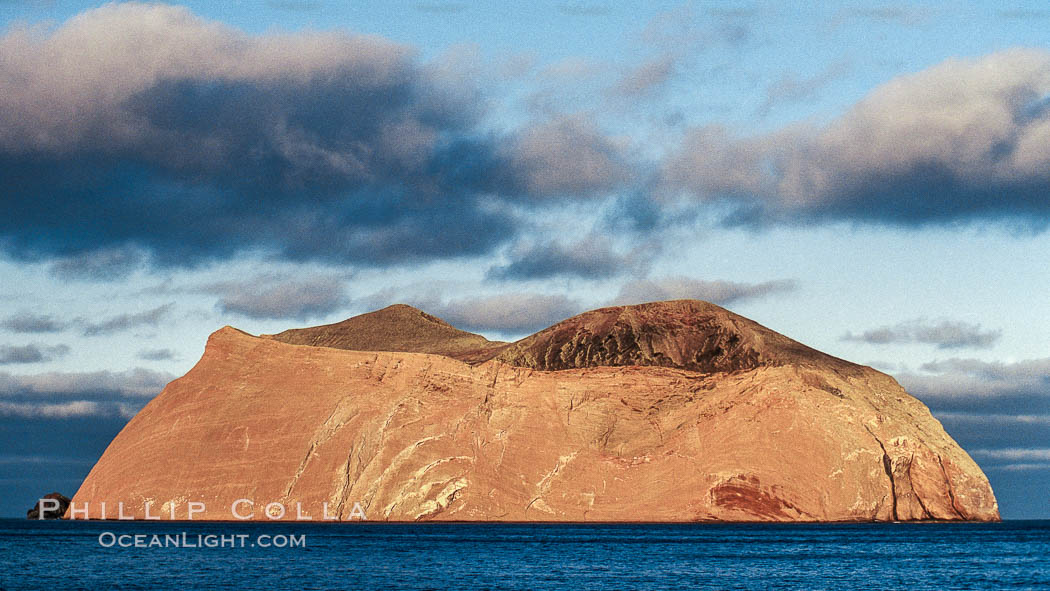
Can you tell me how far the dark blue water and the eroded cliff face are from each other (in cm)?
494

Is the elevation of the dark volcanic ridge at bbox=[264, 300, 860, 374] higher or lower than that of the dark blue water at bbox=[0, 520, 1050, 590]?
higher

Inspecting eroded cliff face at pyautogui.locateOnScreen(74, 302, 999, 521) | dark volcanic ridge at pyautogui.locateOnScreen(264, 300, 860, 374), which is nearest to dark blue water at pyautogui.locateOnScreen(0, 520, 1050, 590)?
eroded cliff face at pyautogui.locateOnScreen(74, 302, 999, 521)

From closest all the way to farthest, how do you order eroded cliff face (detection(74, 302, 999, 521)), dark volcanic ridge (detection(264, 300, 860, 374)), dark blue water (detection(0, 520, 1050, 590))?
1. dark blue water (detection(0, 520, 1050, 590))
2. eroded cliff face (detection(74, 302, 999, 521))
3. dark volcanic ridge (detection(264, 300, 860, 374))

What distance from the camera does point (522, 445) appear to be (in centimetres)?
12525

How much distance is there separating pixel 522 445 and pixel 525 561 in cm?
4437

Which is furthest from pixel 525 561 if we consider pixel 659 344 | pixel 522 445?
pixel 659 344

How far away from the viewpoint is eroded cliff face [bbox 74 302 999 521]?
12200 centimetres

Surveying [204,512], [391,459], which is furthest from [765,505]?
[204,512]

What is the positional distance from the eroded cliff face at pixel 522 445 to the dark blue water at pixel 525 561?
494 centimetres

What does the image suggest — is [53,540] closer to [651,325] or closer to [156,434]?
[156,434]

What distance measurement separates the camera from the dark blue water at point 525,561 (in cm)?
6606

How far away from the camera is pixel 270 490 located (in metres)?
124

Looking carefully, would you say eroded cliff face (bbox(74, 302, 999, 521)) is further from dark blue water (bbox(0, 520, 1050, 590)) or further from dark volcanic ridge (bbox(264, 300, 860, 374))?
dark volcanic ridge (bbox(264, 300, 860, 374))

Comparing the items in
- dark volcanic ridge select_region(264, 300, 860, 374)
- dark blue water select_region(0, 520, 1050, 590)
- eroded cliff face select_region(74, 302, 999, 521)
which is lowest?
dark blue water select_region(0, 520, 1050, 590)
